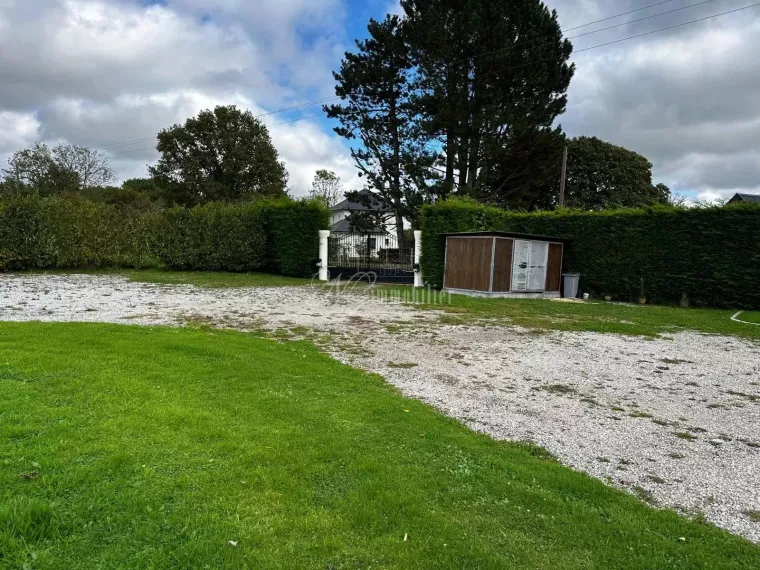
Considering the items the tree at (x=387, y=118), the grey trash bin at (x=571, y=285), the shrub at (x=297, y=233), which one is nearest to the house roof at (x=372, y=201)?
the tree at (x=387, y=118)

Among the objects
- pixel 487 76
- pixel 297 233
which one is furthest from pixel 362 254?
pixel 487 76

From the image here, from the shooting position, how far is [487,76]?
1952 centimetres

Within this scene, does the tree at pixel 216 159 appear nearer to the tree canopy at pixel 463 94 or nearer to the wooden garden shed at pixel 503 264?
the tree canopy at pixel 463 94

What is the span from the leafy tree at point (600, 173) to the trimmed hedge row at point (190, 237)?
20.6 m

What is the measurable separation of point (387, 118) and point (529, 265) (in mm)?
12404

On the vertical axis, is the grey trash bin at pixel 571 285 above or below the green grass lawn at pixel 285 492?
above

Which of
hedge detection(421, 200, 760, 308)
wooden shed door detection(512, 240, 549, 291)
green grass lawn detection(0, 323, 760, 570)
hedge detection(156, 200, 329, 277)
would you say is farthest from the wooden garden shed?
green grass lawn detection(0, 323, 760, 570)

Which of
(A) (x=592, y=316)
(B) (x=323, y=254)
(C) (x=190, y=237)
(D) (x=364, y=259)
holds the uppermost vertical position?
(C) (x=190, y=237)

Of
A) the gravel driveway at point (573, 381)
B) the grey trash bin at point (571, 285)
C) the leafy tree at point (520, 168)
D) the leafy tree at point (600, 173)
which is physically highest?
the leafy tree at point (600, 173)

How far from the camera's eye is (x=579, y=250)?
14773 mm

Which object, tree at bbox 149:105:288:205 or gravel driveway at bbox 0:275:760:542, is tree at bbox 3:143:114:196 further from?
gravel driveway at bbox 0:275:760:542

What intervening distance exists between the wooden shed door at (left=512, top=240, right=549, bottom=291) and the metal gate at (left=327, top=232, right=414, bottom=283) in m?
4.76

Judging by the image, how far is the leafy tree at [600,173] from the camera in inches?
1232

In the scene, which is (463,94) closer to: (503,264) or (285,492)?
(503,264)
